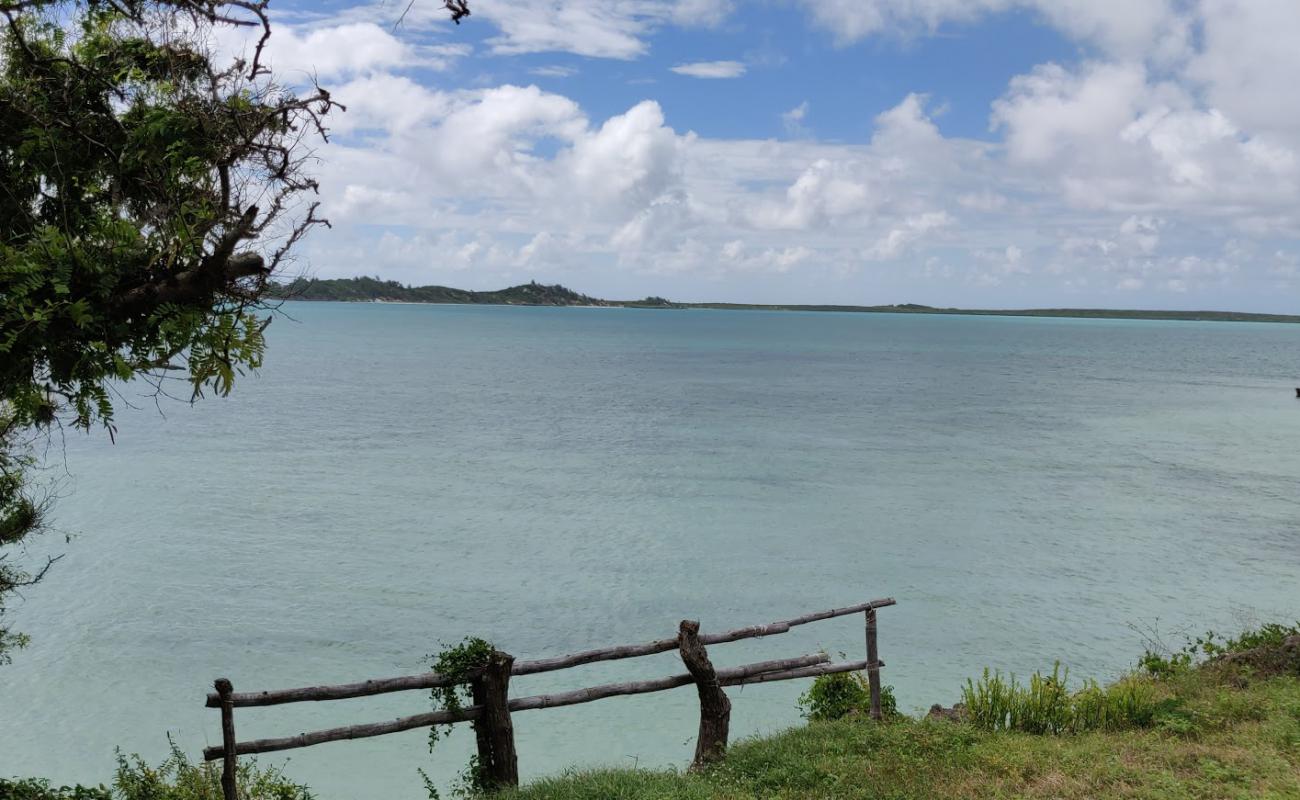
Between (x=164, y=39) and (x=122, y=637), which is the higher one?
(x=164, y=39)

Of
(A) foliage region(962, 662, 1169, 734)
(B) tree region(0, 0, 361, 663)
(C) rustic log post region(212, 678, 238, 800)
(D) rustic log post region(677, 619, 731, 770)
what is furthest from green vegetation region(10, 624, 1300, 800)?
(B) tree region(0, 0, 361, 663)

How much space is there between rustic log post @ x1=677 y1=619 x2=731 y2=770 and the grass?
0.24m

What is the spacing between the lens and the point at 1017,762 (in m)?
8.30

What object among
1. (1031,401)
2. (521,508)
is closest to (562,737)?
(521,508)

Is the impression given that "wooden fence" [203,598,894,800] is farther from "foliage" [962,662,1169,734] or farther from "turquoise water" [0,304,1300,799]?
"turquoise water" [0,304,1300,799]

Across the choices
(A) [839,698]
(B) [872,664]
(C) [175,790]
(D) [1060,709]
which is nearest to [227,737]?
(C) [175,790]

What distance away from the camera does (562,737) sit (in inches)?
554

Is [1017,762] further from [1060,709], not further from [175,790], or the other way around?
[175,790]

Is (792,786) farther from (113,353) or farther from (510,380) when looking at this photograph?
(510,380)

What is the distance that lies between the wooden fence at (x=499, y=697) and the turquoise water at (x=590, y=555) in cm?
401

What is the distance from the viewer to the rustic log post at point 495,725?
326 inches

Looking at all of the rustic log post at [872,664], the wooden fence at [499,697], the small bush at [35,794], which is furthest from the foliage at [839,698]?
the small bush at [35,794]

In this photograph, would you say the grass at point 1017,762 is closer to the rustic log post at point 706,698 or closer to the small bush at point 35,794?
the rustic log post at point 706,698

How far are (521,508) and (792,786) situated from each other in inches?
807
